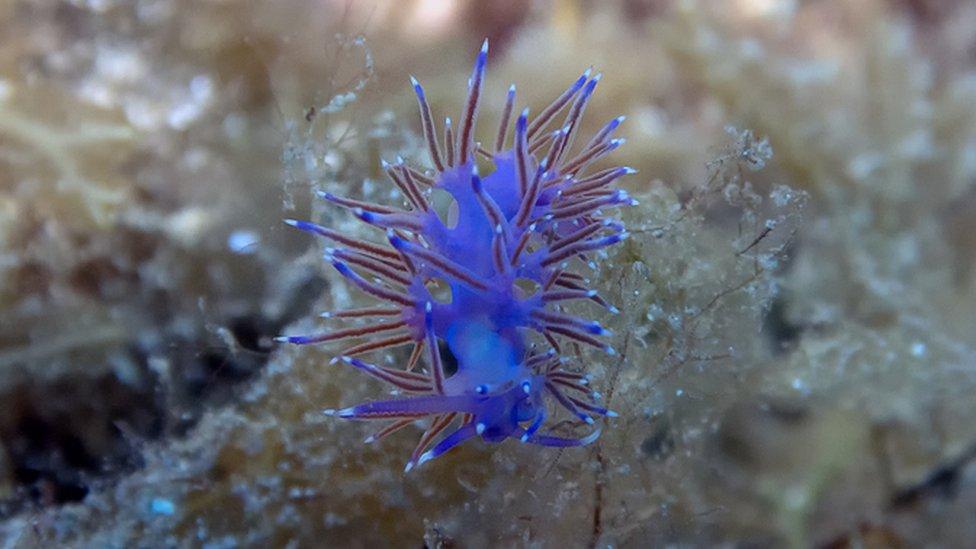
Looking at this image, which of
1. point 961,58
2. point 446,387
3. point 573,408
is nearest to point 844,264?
point 961,58

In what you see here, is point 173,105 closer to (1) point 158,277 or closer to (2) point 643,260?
(1) point 158,277

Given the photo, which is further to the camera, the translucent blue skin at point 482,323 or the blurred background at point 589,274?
the blurred background at point 589,274

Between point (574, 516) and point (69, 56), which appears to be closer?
point (574, 516)

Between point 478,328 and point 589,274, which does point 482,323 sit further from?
point 589,274

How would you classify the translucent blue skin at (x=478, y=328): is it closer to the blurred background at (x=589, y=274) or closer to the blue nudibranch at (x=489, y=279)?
the blue nudibranch at (x=489, y=279)

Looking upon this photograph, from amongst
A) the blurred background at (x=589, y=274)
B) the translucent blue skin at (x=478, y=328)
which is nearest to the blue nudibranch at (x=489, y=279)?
the translucent blue skin at (x=478, y=328)

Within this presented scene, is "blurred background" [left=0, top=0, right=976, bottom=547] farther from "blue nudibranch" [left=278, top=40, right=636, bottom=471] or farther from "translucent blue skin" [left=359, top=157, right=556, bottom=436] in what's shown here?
"translucent blue skin" [left=359, top=157, right=556, bottom=436]

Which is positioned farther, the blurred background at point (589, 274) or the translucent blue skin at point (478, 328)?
the blurred background at point (589, 274)
